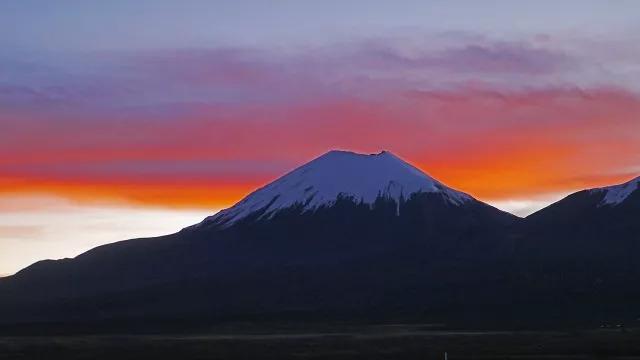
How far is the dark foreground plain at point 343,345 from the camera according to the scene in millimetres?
84000

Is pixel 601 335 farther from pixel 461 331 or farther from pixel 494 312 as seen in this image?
pixel 494 312

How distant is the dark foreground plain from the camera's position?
276ft

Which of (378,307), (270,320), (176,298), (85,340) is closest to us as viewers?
(85,340)

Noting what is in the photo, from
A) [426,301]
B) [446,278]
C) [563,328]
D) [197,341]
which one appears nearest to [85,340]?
[197,341]

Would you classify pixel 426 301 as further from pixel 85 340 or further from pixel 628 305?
pixel 85 340

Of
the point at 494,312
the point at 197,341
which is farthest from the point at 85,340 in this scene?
the point at 494,312

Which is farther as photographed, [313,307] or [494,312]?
[313,307]

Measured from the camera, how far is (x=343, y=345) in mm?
97875

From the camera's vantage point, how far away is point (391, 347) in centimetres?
9462

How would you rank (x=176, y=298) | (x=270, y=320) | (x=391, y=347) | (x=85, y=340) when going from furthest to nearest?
1. (x=176, y=298)
2. (x=270, y=320)
3. (x=85, y=340)
4. (x=391, y=347)

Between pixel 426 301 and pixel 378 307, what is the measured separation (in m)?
8.48

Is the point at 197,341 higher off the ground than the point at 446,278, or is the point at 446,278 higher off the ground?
the point at 446,278

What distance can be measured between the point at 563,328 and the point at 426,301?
56140 mm

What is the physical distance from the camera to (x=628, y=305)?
15975 cm
